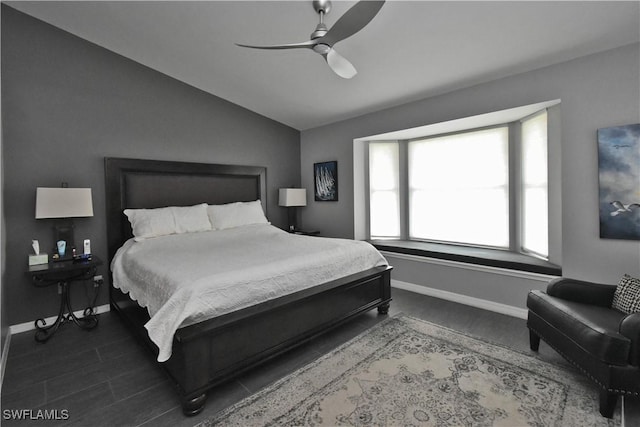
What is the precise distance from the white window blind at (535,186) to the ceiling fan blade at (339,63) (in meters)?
2.22

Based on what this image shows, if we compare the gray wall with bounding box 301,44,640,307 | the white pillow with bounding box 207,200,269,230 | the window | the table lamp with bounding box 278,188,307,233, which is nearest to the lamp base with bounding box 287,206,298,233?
the table lamp with bounding box 278,188,307,233

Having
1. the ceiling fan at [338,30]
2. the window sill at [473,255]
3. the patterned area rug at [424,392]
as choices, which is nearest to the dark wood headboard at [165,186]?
the window sill at [473,255]

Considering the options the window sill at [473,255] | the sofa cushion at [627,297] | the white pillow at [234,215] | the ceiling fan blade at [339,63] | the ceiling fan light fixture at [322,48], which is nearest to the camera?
the sofa cushion at [627,297]

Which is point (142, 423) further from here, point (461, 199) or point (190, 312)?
point (461, 199)

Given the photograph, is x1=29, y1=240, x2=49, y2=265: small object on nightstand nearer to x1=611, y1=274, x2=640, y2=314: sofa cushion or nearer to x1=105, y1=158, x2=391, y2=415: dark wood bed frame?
x1=105, y1=158, x2=391, y2=415: dark wood bed frame

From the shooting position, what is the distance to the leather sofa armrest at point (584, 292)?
213cm

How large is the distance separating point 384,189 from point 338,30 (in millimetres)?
3116

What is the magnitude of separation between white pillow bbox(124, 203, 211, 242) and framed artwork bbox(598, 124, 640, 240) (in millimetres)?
3991

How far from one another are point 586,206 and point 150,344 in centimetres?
376

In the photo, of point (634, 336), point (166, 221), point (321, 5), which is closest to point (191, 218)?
point (166, 221)

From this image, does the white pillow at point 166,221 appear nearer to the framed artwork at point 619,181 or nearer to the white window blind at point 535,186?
the white window blind at point 535,186

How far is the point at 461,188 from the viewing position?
4121mm

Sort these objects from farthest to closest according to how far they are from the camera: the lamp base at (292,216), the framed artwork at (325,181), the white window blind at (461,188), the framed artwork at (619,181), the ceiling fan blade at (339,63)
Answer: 1. the lamp base at (292,216)
2. the framed artwork at (325,181)
3. the white window blind at (461,188)
4. the framed artwork at (619,181)
5. the ceiling fan blade at (339,63)

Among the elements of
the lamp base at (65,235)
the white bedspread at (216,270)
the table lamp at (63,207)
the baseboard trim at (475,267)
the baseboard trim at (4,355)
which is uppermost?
the table lamp at (63,207)
